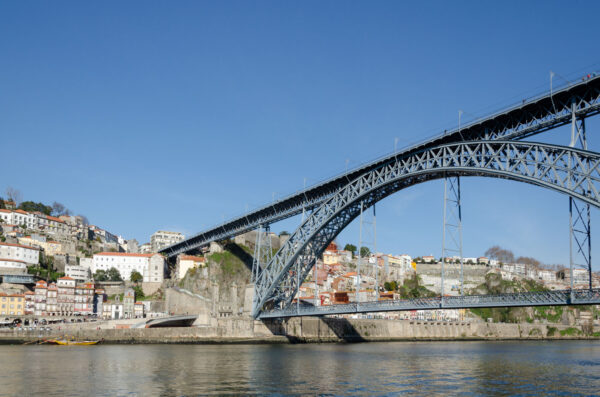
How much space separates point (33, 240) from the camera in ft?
264

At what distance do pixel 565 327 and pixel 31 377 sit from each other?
75985 millimetres

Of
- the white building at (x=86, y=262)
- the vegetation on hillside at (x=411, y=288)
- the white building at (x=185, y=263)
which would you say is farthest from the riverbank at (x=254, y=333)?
the white building at (x=86, y=262)

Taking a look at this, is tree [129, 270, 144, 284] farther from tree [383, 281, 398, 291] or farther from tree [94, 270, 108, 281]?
tree [383, 281, 398, 291]

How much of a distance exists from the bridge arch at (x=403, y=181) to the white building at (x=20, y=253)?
122 ft

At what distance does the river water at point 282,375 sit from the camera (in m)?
19.7

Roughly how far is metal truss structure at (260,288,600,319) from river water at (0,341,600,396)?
2861 millimetres

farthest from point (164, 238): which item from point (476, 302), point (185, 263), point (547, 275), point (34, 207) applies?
point (476, 302)

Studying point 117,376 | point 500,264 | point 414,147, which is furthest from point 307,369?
point 500,264

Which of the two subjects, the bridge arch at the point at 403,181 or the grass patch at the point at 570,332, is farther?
the grass patch at the point at 570,332

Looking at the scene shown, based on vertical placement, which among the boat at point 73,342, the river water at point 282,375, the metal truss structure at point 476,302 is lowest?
the boat at point 73,342

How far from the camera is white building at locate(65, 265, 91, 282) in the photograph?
7575 centimetres

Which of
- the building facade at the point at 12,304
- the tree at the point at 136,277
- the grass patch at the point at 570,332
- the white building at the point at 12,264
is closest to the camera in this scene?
the building facade at the point at 12,304

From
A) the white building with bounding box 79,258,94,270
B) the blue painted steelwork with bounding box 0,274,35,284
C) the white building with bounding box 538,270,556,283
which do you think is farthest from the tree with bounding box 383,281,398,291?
the blue painted steelwork with bounding box 0,274,35,284

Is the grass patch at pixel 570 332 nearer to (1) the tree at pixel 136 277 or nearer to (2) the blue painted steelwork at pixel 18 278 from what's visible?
(1) the tree at pixel 136 277
